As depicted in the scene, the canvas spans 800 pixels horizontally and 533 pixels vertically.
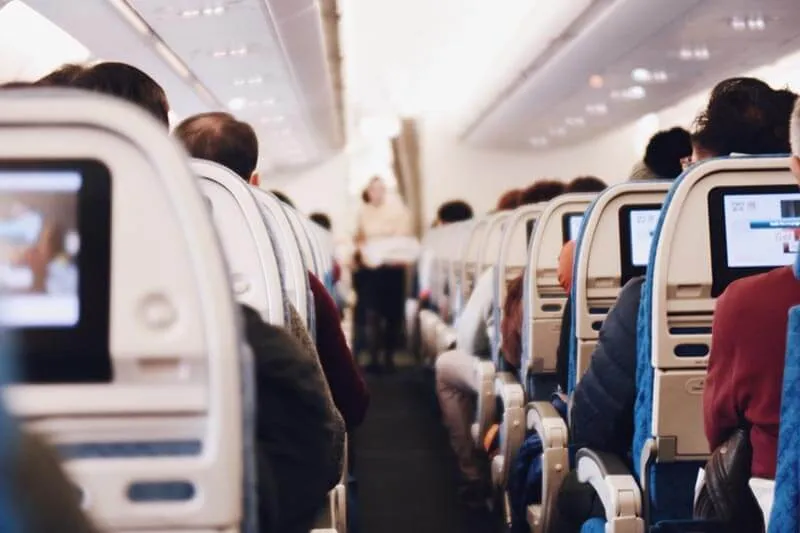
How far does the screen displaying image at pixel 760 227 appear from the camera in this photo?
2820 mm

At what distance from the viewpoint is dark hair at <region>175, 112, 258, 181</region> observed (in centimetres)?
326

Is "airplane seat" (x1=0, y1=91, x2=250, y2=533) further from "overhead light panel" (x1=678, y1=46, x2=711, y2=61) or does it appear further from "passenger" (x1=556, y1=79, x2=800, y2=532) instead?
"overhead light panel" (x1=678, y1=46, x2=711, y2=61)

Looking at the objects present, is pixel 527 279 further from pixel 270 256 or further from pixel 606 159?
pixel 606 159

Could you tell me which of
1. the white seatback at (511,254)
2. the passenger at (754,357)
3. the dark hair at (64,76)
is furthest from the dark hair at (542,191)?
the passenger at (754,357)

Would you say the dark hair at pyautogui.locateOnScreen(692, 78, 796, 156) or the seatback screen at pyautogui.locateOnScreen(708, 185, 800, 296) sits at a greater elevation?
the dark hair at pyautogui.locateOnScreen(692, 78, 796, 156)

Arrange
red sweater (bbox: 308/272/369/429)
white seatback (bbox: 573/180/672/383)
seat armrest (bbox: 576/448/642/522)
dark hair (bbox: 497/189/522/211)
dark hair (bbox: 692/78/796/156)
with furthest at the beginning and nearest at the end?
1. dark hair (bbox: 497/189/522/211)
2. white seatback (bbox: 573/180/672/383)
3. dark hair (bbox: 692/78/796/156)
4. red sweater (bbox: 308/272/369/429)
5. seat armrest (bbox: 576/448/642/522)

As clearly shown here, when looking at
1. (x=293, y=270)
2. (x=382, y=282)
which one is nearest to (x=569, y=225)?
(x=293, y=270)

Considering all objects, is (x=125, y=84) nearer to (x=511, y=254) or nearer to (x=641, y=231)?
(x=641, y=231)

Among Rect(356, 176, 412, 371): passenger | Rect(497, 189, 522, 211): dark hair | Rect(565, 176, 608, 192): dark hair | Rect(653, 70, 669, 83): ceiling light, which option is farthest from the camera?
Rect(356, 176, 412, 371): passenger

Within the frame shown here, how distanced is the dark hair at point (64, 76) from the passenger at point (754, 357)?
4.94 feet

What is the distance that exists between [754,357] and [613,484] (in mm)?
807

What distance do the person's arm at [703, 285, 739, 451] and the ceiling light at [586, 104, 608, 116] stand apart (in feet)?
36.7

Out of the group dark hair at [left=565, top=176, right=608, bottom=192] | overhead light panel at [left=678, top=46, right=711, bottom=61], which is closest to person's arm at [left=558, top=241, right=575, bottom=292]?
dark hair at [left=565, top=176, right=608, bottom=192]

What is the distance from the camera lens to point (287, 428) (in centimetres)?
173
